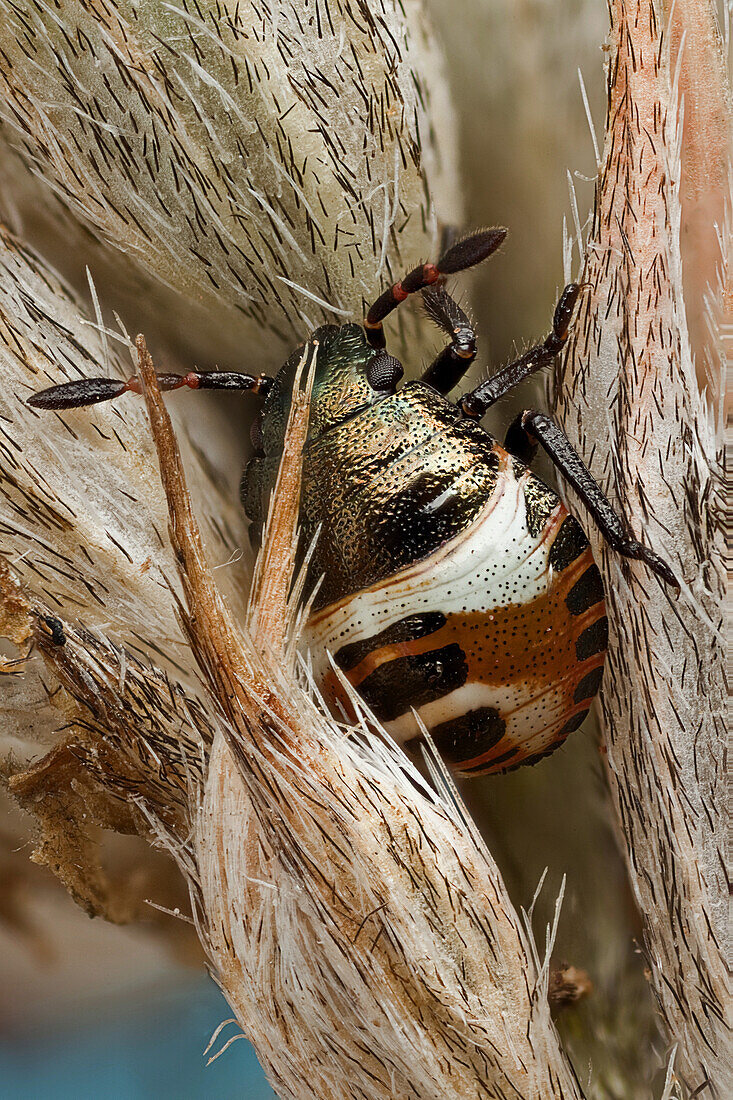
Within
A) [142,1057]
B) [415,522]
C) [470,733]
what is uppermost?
[415,522]

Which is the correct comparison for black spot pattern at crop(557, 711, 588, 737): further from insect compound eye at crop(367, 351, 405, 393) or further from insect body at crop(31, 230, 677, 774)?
insect compound eye at crop(367, 351, 405, 393)

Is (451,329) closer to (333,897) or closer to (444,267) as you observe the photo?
(444,267)

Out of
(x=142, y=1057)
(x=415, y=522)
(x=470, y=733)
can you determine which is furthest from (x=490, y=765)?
(x=142, y=1057)

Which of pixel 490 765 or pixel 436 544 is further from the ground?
pixel 436 544

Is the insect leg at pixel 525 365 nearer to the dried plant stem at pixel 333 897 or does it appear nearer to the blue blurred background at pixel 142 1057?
the dried plant stem at pixel 333 897

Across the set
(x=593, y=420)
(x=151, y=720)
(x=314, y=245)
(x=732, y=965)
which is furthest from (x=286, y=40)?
(x=732, y=965)

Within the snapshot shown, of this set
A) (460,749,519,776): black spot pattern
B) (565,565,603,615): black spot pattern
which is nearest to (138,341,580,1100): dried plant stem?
(460,749,519,776): black spot pattern

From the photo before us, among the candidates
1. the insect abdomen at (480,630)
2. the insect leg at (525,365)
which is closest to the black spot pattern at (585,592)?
the insect abdomen at (480,630)
